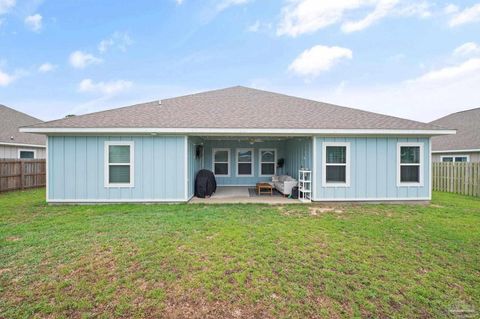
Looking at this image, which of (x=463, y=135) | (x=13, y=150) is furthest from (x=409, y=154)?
(x=13, y=150)

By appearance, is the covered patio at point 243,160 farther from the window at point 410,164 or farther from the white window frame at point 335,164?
the window at point 410,164

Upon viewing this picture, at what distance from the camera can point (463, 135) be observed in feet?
44.2

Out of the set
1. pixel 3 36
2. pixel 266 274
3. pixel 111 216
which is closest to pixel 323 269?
pixel 266 274

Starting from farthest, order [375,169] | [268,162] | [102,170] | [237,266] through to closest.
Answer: [268,162] → [375,169] → [102,170] → [237,266]

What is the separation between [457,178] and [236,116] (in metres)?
10.3

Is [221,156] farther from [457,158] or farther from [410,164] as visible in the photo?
[457,158]

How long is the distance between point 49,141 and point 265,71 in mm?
14658

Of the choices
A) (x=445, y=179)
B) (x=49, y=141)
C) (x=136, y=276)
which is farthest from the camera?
(x=445, y=179)

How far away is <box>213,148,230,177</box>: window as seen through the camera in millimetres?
12078

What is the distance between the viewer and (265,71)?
58.0ft

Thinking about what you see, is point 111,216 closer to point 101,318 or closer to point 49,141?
point 49,141

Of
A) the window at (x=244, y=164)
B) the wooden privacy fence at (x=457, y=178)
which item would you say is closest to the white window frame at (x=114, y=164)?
the window at (x=244, y=164)

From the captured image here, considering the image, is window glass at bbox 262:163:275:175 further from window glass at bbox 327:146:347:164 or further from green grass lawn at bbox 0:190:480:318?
green grass lawn at bbox 0:190:480:318

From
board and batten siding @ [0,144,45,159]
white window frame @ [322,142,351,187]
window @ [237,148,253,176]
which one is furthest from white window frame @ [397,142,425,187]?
board and batten siding @ [0,144,45,159]
